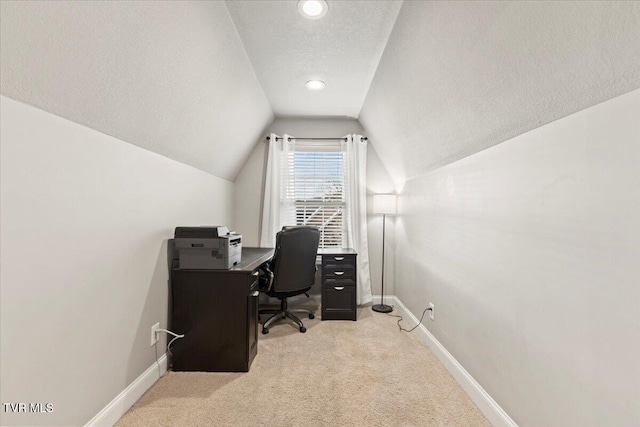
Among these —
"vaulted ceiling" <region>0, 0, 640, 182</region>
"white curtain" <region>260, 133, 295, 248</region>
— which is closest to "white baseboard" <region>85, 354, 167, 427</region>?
"vaulted ceiling" <region>0, 0, 640, 182</region>

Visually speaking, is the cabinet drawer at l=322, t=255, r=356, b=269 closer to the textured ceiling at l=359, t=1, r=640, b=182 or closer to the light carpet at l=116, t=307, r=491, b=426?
the light carpet at l=116, t=307, r=491, b=426

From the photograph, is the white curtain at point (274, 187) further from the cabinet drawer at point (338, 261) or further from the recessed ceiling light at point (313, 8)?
the recessed ceiling light at point (313, 8)

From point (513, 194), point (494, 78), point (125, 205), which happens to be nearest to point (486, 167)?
point (513, 194)

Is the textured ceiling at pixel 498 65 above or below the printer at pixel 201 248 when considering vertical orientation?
above

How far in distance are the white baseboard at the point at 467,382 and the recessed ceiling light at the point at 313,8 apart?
2518 mm

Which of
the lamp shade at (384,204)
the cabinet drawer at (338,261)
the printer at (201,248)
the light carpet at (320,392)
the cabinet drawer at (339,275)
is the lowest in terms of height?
the light carpet at (320,392)

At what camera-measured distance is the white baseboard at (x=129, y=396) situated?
1517 millimetres

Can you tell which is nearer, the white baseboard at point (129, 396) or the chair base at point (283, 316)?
the white baseboard at point (129, 396)

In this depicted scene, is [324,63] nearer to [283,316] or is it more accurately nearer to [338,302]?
[338,302]

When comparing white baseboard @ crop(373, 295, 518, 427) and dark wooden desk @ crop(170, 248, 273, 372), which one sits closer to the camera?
white baseboard @ crop(373, 295, 518, 427)

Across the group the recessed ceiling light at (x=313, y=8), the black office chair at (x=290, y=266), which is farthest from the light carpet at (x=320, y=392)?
the recessed ceiling light at (x=313, y=8)

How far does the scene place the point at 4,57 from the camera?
3.17ft

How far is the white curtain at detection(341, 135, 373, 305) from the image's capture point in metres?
3.67

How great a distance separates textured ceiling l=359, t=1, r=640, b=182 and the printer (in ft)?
6.09
